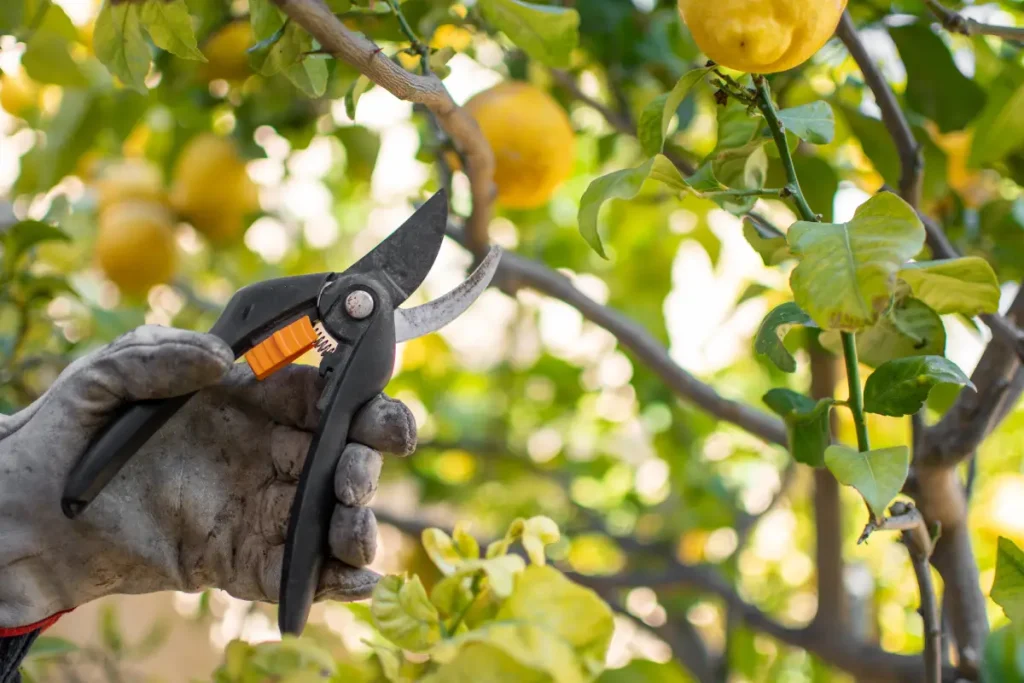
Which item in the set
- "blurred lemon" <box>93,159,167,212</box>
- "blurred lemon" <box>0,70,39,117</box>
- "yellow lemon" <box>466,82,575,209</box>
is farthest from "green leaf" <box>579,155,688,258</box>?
"blurred lemon" <box>0,70,39,117</box>

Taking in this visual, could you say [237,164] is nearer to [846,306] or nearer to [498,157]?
[498,157]

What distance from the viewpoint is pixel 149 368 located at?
0.41 m

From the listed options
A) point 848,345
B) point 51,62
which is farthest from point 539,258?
point 848,345

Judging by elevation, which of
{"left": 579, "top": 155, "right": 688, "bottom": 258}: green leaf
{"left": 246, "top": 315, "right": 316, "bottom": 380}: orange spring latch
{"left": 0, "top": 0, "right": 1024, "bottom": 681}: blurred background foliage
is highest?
{"left": 246, "top": 315, "right": 316, "bottom": 380}: orange spring latch

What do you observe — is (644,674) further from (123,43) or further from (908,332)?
(123,43)

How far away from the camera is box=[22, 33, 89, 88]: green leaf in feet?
2.81

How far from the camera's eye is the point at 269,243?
1802 millimetres

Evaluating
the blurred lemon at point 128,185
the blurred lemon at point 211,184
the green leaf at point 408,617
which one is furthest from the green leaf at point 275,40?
the blurred lemon at point 128,185

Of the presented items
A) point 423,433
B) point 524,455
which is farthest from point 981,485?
point 423,433

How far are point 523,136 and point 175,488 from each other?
46cm

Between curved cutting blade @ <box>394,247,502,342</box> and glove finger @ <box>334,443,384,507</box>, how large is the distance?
77 millimetres

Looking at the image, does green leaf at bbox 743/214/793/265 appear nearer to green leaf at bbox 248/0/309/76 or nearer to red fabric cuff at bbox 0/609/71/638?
green leaf at bbox 248/0/309/76

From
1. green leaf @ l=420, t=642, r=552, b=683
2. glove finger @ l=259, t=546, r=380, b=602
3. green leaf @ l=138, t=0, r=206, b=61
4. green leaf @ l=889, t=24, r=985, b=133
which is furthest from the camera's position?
green leaf @ l=889, t=24, r=985, b=133

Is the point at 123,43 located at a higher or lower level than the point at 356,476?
higher
